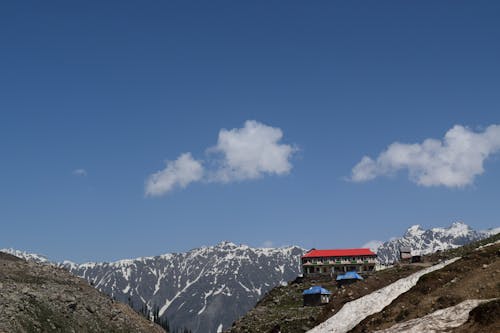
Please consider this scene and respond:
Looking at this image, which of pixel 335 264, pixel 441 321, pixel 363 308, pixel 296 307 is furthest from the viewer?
pixel 335 264

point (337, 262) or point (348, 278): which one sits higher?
point (337, 262)

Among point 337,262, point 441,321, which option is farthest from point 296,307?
point 441,321

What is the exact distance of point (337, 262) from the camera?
17625 centimetres

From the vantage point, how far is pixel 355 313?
167 ft

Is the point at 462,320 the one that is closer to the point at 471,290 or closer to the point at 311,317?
the point at 471,290

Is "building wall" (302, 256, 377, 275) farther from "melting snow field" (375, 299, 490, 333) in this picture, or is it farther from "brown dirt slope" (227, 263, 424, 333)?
"melting snow field" (375, 299, 490, 333)

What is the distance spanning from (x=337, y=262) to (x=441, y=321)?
148046 mm

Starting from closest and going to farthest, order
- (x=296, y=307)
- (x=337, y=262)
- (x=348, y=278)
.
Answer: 1. (x=296, y=307)
2. (x=348, y=278)
3. (x=337, y=262)

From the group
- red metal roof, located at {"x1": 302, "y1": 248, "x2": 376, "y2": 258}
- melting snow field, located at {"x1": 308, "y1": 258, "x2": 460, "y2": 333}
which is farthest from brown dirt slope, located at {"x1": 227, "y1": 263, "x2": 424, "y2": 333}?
red metal roof, located at {"x1": 302, "y1": 248, "x2": 376, "y2": 258}

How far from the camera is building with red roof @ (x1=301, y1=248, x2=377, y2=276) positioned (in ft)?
574

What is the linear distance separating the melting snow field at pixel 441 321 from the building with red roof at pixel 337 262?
143m

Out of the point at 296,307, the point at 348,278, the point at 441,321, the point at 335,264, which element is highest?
the point at 335,264

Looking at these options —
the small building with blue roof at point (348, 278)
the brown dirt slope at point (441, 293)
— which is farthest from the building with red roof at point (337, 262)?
the brown dirt slope at point (441, 293)

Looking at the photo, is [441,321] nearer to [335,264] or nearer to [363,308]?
[363,308]
